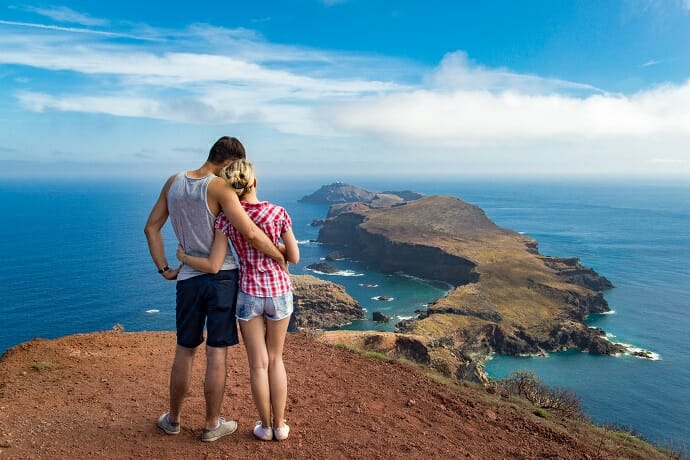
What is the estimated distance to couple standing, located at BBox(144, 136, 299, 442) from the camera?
14.2 feet

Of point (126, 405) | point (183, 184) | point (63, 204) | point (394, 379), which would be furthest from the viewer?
point (63, 204)

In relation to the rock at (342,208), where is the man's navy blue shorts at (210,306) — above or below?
above

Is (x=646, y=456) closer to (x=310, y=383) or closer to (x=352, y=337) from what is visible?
(x=310, y=383)

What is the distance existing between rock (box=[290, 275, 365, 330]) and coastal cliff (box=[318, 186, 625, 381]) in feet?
31.4

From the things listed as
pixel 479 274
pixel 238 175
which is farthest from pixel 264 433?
pixel 479 274

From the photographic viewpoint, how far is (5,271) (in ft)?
247

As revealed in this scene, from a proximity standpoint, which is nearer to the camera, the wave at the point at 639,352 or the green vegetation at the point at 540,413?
the green vegetation at the point at 540,413

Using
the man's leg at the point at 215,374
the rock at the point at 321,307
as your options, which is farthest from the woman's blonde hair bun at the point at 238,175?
the rock at the point at 321,307

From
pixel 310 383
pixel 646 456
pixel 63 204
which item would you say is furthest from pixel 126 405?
pixel 63 204

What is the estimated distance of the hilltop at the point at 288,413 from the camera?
5.07 meters

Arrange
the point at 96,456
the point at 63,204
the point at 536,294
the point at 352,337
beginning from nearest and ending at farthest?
the point at 96,456 → the point at 352,337 → the point at 536,294 → the point at 63,204

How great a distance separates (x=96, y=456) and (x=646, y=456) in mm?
8174

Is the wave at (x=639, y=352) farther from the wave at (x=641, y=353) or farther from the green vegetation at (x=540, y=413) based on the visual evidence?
the green vegetation at (x=540, y=413)

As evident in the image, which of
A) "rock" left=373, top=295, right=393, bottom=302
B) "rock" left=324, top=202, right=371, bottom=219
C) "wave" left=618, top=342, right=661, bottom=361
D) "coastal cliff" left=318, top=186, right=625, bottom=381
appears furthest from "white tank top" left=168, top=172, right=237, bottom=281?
"rock" left=324, top=202, right=371, bottom=219
